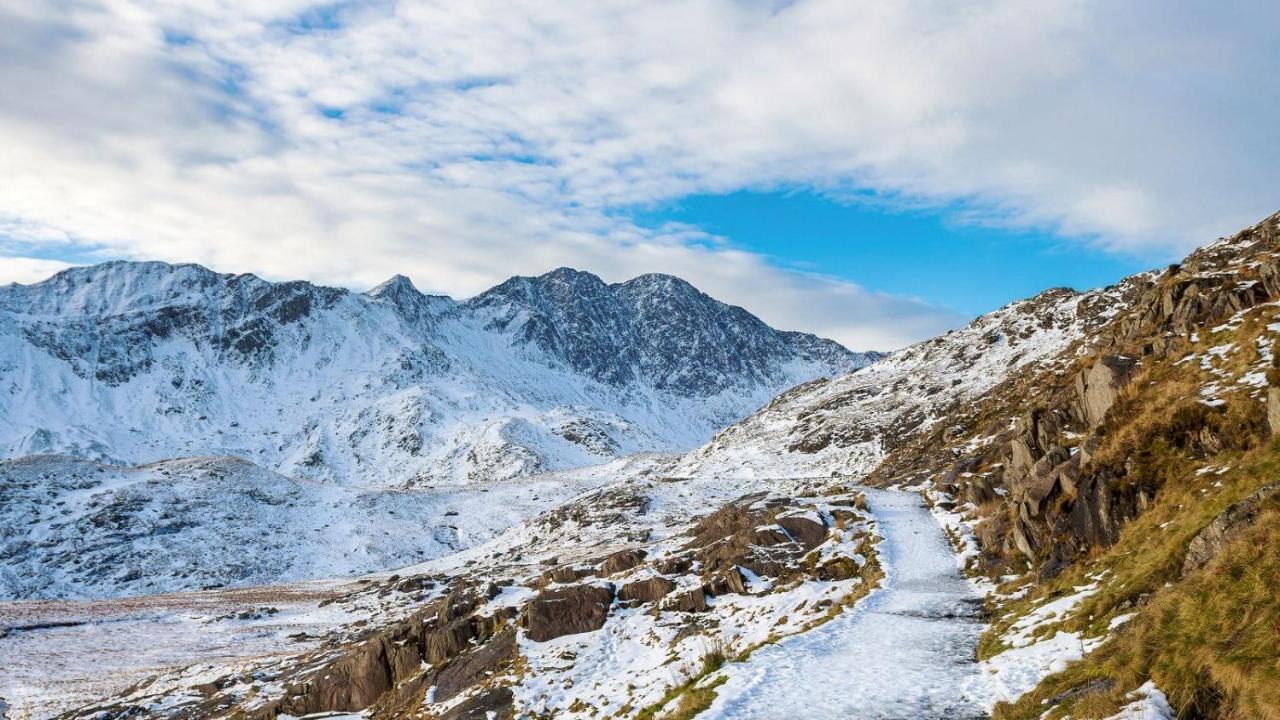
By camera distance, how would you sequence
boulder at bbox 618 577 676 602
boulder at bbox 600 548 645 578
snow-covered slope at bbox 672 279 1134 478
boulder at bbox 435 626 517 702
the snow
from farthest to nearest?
snow-covered slope at bbox 672 279 1134 478, boulder at bbox 600 548 645 578, boulder at bbox 618 577 676 602, boulder at bbox 435 626 517 702, the snow

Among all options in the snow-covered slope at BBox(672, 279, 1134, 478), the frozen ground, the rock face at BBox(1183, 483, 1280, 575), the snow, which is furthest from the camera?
the snow-covered slope at BBox(672, 279, 1134, 478)

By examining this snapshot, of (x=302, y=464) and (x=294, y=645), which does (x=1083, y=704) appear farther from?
(x=302, y=464)

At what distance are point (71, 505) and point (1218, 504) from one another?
426 ft

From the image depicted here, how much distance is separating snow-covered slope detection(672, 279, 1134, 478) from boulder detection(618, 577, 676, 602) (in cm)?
5964

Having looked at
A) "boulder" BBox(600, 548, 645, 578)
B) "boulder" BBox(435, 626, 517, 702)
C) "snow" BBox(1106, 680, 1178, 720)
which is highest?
"snow" BBox(1106, 680, 1178, 720)

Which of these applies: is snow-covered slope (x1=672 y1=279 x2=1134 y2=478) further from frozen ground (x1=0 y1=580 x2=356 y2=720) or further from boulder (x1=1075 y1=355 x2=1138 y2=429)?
frozen ground (x1=0 y1=580 x2=356 y2=720)

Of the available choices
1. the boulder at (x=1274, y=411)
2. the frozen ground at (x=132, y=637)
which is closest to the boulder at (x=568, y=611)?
the boulder at (x=1274, y=411)

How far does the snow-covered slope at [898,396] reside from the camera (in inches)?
3606

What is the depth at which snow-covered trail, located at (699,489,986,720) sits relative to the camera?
14000 millimetres

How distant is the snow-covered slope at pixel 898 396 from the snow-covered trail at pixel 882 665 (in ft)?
208

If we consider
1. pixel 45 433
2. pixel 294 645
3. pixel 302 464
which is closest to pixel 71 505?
pixel 294 645

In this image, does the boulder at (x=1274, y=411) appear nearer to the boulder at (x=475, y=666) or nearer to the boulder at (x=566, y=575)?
the boulder at (x=475, y=666)

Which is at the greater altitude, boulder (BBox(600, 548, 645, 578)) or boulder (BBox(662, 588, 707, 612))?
boulder (BBox(600, 548, 645, 578))

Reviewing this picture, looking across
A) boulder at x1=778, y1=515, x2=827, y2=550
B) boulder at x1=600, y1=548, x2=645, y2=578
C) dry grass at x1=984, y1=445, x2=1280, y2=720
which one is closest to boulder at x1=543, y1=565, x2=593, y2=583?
boulder at x1=600, y1=548, x2=645, y2=578
